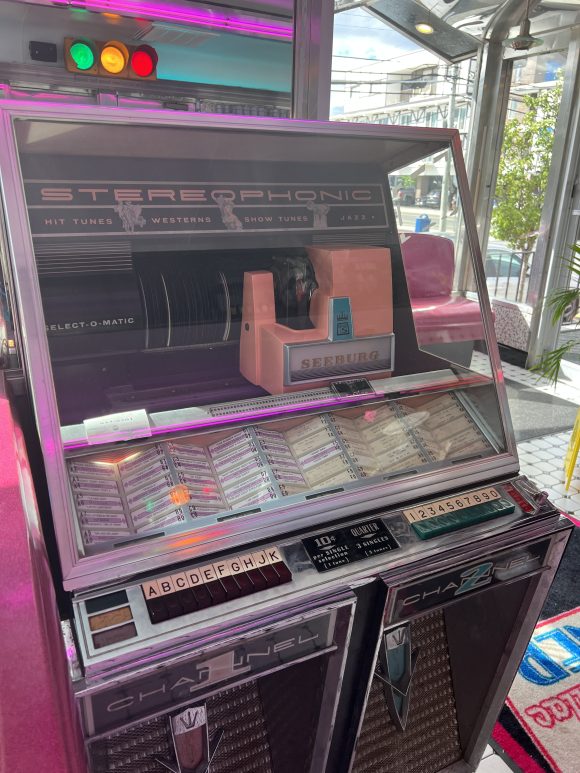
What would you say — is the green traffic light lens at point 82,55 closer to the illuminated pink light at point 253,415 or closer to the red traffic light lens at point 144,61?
the red traffic light lens at point 144,61

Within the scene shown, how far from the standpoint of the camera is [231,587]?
1014 millimetres

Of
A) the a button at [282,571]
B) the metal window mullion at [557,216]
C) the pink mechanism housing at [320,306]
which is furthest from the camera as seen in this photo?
the metal window mullion at [557,216]

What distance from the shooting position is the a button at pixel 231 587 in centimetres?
100

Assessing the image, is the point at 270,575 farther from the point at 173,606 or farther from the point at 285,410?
the point at 285,410

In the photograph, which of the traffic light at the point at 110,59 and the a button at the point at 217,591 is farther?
the traffic light at the point at 110,59

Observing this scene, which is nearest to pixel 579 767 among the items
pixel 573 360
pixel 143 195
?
pixel 143 195

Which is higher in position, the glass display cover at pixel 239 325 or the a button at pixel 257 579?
the glass display cover at pixel 239 325

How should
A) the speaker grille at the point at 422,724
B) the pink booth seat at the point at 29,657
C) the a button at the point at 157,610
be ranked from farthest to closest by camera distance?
the speaker grille at the point at 422,724, the a button at the point at 157,610, the pink booth seat at the point at 29,657

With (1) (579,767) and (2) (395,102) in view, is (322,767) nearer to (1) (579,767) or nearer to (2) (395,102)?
(1) (579,767)

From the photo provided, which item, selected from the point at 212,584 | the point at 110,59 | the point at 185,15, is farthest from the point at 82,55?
the point at 212,584

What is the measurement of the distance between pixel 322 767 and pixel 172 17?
75.6 inches

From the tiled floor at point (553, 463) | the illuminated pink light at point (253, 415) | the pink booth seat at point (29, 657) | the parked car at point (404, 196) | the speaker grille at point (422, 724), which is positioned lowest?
the tiled floor at point (553, 463)

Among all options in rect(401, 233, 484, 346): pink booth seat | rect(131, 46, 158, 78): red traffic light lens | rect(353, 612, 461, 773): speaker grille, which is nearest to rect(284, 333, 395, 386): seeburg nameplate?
rect(401, 233, 484, 346): pink booth seat

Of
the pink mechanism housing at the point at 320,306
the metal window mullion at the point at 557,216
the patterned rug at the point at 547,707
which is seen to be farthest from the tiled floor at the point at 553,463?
the pink mechanism housing at the point at 320,306
